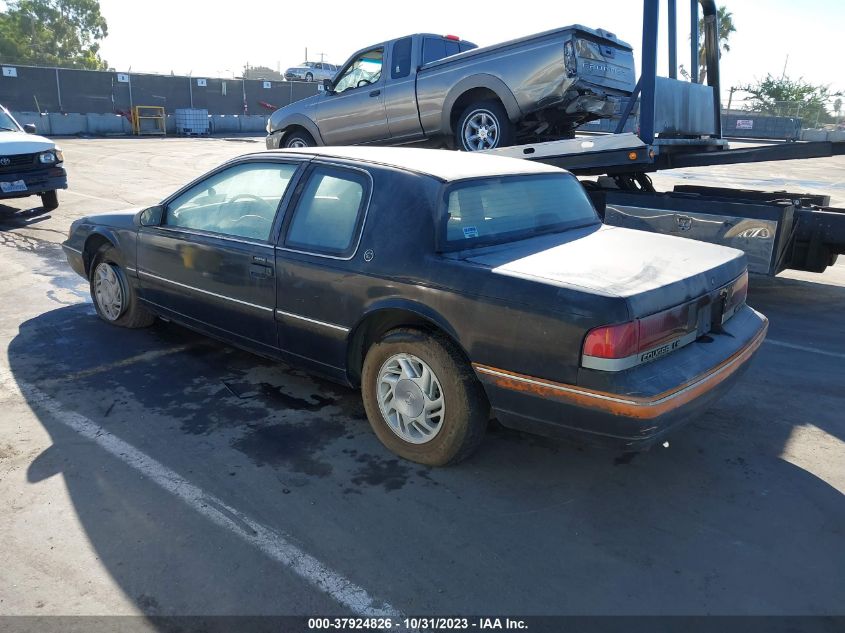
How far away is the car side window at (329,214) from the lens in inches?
147

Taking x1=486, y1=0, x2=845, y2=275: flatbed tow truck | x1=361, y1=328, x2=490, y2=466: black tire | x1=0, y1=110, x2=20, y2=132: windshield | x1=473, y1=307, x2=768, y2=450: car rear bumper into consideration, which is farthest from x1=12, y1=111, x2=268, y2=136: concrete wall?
x1=473, y1=307, x2=768, y2=450: car rear bumper

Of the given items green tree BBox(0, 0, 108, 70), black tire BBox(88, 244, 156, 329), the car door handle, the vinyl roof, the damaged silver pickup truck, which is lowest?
black tire BBox(88, 244, 156, 329)

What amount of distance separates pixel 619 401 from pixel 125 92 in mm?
34550

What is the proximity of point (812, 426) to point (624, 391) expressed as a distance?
1946 millimetres

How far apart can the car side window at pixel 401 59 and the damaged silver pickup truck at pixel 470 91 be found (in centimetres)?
1

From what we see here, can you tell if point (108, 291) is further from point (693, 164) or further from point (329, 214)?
point (693, 164)

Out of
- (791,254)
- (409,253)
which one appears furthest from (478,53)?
(409,253)

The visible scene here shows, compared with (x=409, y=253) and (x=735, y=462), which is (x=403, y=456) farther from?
(x=735, y=462)

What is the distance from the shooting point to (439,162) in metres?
3.92

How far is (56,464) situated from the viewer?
3465 millimetres

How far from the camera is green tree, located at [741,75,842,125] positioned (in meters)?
38.6

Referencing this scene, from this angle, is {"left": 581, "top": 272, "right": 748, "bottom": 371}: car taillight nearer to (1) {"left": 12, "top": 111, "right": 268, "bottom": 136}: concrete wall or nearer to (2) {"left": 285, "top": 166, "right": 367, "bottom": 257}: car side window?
(2) {"left": 285, "top": 166, "right": 367, "bottom": 257}: car side window

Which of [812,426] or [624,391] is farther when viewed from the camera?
[812,426]

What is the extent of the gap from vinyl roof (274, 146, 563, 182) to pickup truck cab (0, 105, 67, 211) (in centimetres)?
778
